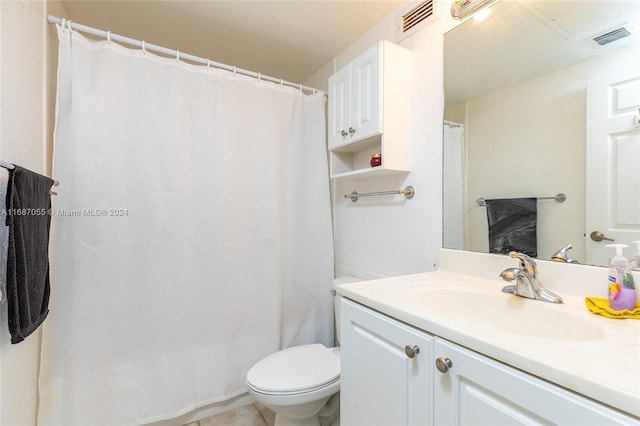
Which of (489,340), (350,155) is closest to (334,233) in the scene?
(350,155)

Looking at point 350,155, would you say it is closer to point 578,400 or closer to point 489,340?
point 489,340

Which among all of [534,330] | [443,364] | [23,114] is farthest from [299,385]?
[23,114]

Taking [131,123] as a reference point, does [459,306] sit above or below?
below

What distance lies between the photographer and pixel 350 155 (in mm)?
1890

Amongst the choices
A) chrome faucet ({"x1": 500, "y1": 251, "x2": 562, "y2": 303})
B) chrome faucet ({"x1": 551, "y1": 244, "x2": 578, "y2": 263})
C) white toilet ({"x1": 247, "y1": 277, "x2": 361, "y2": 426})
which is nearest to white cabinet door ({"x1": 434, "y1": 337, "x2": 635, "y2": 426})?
chrome faucet ({"x1": 500, "y1": 251, "x2": 562, "y2": 303})

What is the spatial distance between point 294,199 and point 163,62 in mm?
1032

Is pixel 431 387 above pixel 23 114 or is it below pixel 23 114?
below

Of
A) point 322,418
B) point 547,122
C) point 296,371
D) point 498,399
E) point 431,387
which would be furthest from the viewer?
point 322,418

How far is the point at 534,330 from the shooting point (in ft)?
2.84

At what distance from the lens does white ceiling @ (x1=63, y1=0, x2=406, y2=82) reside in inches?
61.0

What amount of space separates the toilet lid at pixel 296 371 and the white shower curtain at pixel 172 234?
0.34 m

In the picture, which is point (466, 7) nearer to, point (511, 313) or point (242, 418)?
point (511, 313)

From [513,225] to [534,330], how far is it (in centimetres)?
40

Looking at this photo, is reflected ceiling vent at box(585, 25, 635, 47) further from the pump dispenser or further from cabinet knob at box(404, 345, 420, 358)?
cabinet knob at box(404, 345, 420, 358)
